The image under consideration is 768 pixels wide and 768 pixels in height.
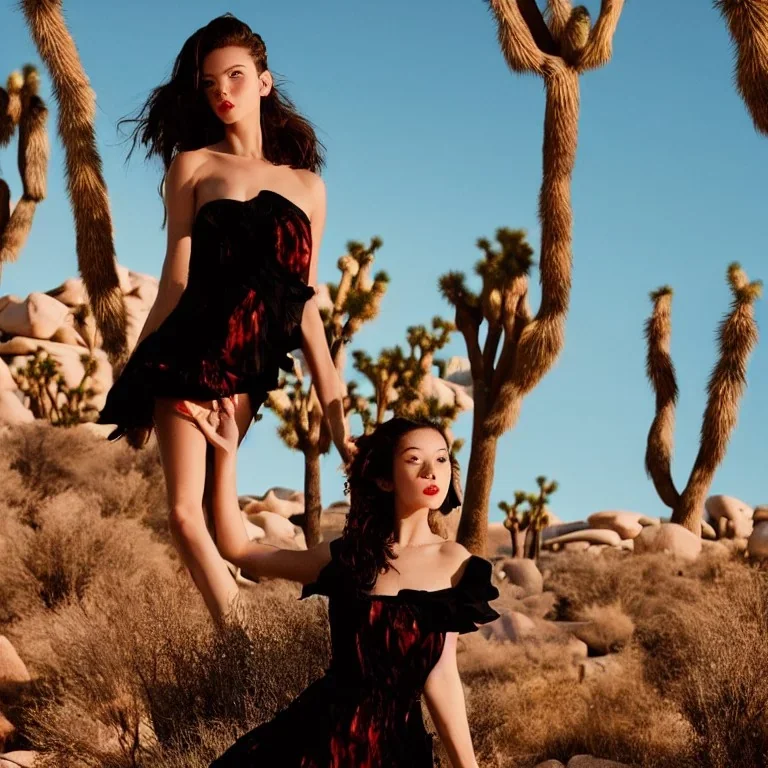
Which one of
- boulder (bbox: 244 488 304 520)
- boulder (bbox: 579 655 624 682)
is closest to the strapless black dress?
boulder (bbox: 579 655 624 682)

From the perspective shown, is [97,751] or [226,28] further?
[97,751]

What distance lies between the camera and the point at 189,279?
4.04 metres

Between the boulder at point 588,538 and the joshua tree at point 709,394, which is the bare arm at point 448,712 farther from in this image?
the boulder at point 588,538

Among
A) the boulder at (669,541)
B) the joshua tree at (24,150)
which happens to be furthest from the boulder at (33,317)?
the boulder at (669,541)

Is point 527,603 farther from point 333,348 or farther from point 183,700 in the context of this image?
point 183,700

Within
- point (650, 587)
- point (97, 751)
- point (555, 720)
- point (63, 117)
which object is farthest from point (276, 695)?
point (650, 587)

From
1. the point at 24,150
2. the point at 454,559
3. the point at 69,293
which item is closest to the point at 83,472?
the point at 24,150

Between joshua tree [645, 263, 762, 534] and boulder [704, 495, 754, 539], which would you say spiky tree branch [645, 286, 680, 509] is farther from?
boulder [704, 495, 754, 539]

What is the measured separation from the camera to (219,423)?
3857mm

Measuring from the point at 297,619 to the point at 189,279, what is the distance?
227cm

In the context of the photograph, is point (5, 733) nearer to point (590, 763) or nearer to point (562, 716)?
point (590, 763)

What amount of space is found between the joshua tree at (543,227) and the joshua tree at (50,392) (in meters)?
11.4

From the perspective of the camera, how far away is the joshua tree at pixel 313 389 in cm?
1523

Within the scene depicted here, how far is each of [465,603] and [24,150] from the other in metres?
17.9
